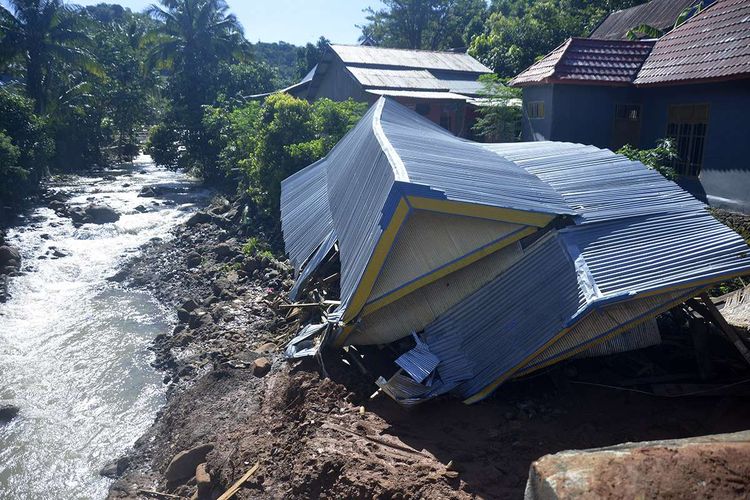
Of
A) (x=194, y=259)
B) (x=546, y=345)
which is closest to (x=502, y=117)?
(x=194, y=259)

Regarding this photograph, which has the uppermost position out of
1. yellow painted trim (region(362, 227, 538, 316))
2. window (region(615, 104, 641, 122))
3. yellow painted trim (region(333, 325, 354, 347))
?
window (region(615, 104, 641, 122))

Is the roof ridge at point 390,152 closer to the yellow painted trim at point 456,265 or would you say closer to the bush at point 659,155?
the yellow painted trim at point 456,265

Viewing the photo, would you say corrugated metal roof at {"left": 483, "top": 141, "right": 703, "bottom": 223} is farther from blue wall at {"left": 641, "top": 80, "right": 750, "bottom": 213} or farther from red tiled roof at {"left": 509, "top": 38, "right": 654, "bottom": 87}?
red tiled roof at {"left": 509, "top": 38, "right": 654, "bottom": 87}

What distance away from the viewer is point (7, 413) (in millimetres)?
9578

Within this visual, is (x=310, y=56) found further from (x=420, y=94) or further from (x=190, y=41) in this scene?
(x=420, y=94)

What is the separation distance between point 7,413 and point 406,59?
21429 millimetres

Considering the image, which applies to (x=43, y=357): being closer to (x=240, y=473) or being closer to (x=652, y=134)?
(x=240, y=473)

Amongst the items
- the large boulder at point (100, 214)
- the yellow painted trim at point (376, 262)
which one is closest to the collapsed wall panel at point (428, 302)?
the yellow painted trim at point (376, 262)

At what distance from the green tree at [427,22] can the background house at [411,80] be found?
16.8 meters

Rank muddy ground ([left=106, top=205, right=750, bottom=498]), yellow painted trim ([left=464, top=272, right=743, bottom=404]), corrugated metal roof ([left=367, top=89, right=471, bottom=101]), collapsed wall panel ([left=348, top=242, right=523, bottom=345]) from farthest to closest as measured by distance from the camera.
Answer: corrugated metal roof ([left=367, top=89, right=471, bottom=101]) → collapsed wall panel ([left=348, top=242, right=523, bottom=345]) → yellow painted trim ([left=464, top=272, right=743, bottom=404]) → muddy ground ([left=106, top=205, right=750, bottom=498])

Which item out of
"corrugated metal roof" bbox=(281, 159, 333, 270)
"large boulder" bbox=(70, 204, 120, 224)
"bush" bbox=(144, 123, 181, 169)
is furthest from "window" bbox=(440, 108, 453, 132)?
"large boulder" bbox=(70, 204, 120, 224)

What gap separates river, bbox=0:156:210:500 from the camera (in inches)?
339

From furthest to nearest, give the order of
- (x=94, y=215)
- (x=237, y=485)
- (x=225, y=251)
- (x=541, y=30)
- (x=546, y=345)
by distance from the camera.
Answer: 1. (x=541, y=30)
2. (x=94, y=215)
3. (x=225, y=251)
4. (x=237, y=485)
5. (x=546, y=345)

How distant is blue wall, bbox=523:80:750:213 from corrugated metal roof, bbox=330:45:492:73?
33.8 feet
